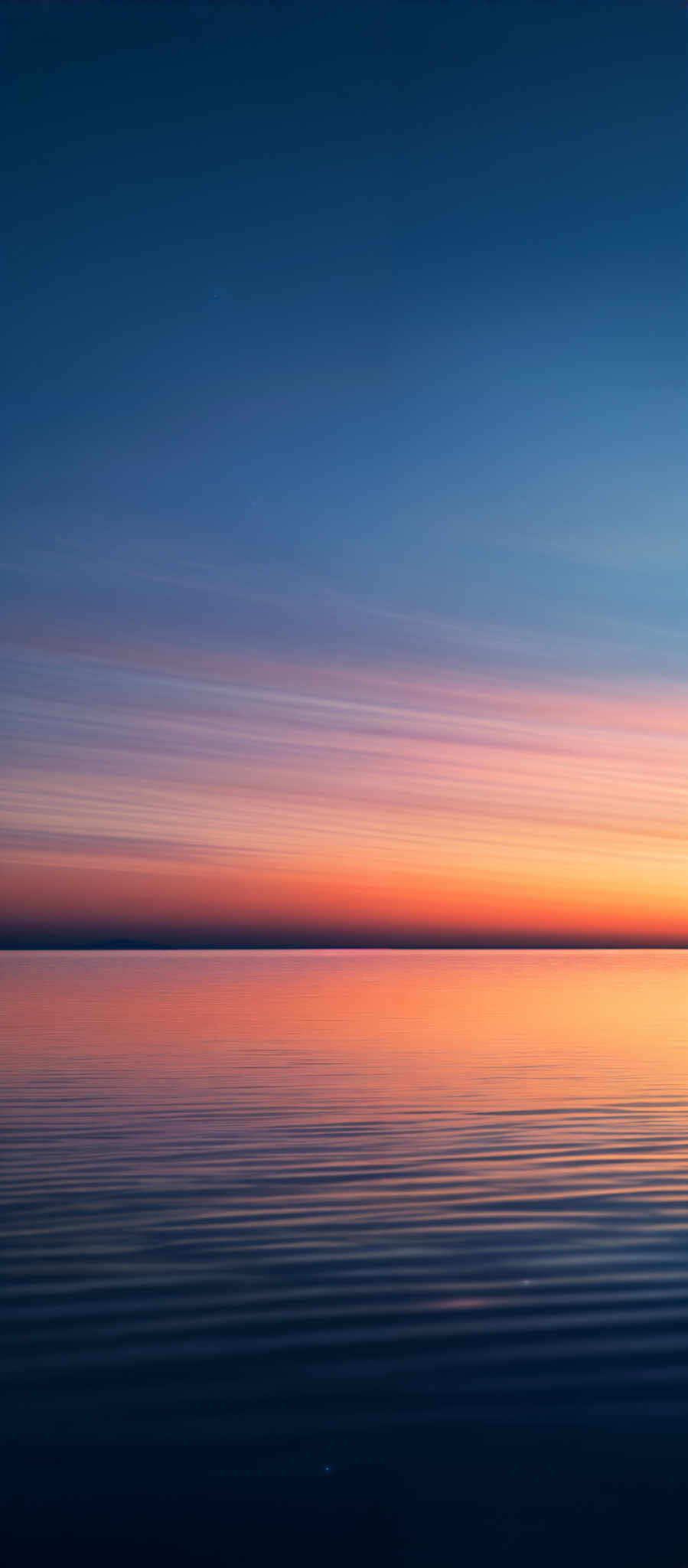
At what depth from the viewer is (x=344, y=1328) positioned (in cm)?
1168

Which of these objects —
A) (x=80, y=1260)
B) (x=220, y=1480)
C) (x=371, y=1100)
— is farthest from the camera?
(x=371, y=1100)

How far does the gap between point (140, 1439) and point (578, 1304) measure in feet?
17.0

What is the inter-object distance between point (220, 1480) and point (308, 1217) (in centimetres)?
791

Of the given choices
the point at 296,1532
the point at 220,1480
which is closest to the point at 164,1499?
the point at 220,1480

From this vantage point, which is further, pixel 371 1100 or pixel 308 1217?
pixel 371 1100

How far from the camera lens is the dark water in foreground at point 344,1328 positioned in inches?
316

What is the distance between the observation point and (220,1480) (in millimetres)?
8477

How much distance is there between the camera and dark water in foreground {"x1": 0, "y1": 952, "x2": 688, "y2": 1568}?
8039mm

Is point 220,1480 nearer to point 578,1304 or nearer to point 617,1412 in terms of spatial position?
point 617,1412

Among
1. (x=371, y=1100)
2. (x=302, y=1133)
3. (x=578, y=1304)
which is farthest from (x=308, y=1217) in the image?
(x=371, y=1100)

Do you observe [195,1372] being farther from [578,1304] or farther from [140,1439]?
[578,1304]

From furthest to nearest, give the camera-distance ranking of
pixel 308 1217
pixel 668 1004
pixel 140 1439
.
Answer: pixel 668 1004 → pixel 308 1217 → pixel 140 1439

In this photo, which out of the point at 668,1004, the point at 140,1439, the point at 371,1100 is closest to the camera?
the point at 140,1439

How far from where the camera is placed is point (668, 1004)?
6619cm
